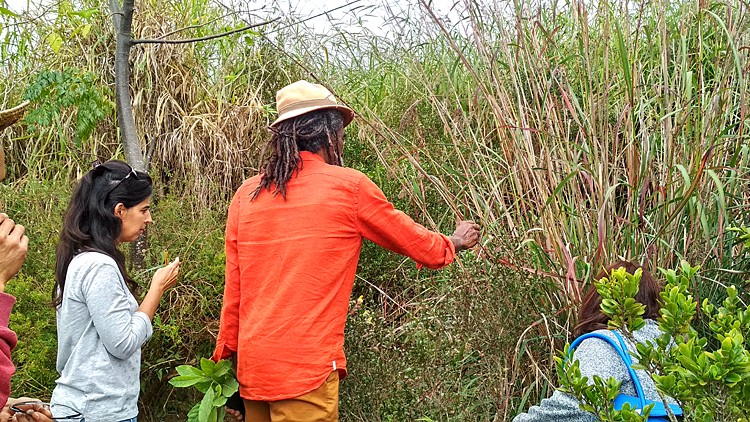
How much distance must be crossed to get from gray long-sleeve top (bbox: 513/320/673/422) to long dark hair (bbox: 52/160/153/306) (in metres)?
1.62

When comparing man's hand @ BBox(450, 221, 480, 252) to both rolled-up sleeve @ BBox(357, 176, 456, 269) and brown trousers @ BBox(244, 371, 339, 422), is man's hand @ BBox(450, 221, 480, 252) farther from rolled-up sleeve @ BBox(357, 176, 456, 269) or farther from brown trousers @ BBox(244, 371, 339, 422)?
brown trousers @ BBox(244, 371, 339, 422)

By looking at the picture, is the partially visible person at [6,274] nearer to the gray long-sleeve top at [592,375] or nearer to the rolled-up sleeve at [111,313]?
the rolled-up sleeve at [111,313]

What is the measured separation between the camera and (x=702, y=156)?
340 centimetres

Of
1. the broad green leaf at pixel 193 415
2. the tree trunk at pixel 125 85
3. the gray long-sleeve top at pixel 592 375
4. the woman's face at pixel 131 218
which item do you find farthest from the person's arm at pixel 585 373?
the tree trunk at pixel 125 85

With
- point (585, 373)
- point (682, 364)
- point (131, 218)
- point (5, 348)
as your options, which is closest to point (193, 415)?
point (131, 218)

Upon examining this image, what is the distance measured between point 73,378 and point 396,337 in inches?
58.3

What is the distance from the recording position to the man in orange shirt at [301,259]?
312cm

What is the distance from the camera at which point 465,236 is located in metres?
3.44

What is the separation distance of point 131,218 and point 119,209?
0.21ft

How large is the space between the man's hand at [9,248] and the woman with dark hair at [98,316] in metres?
0.87

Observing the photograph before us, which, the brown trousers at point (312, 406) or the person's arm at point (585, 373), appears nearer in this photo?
the person's arm at point (585, 373)

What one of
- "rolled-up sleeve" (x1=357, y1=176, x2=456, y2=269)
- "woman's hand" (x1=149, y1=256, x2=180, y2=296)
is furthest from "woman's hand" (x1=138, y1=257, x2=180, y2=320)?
"rolled-up sleeve" (x1=357, y1=176, x2=456, y2=269)

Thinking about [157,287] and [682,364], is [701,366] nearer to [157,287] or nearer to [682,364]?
[682,364]

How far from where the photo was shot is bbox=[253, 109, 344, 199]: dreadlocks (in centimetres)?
323
